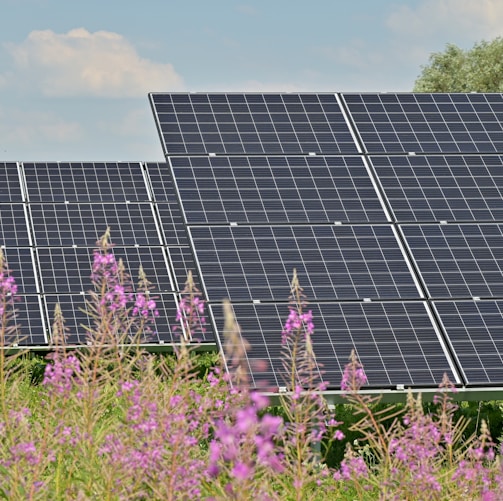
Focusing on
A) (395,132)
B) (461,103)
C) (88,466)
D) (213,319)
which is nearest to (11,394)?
(88,466)

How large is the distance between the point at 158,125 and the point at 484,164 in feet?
17.5

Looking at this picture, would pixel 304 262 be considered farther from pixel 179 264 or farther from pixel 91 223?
pixel 91 223

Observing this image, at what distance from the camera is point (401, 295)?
1376cm

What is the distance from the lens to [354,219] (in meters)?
15.1

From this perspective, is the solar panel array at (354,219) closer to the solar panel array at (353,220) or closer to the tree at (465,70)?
Result: the solar panel array at (353,220)

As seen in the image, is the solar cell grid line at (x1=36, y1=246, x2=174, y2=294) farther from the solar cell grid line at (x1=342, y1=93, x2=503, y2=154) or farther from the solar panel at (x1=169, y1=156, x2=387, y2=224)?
the solar panel at (x1=169, y1=156, x2=387, y2=224)

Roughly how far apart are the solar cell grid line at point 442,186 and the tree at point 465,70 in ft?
114

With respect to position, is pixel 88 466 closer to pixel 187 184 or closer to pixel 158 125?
pixel 187 184

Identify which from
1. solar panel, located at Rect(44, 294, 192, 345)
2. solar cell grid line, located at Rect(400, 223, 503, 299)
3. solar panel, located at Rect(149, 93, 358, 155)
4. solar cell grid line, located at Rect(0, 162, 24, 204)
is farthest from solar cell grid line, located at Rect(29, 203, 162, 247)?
solar cell grid line, located at Rect(400, 223, 503, 299)

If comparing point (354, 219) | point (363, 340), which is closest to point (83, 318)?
point (354, 219)

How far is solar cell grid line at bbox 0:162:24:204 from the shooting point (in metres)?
25.6

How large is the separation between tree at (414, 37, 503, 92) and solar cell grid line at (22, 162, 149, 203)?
27.4 metres

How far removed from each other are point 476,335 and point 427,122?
560 centimetres

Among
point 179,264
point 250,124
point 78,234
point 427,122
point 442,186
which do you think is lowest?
point 442,186
